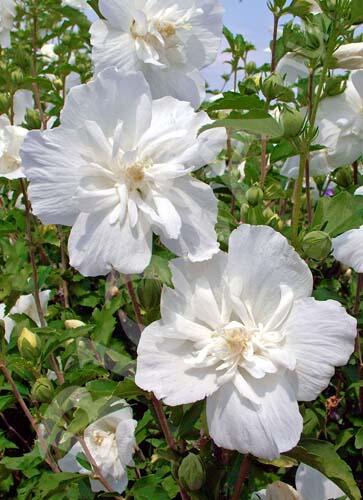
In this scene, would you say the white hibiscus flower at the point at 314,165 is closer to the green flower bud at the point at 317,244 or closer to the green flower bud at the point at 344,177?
the green flower bud at the point at 344,177

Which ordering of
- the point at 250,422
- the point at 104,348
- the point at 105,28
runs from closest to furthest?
1. the point at 250,422
2. the point at 105,28
3. the point at 104,348

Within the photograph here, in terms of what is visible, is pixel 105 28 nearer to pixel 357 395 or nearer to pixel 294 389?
pixel 294 389

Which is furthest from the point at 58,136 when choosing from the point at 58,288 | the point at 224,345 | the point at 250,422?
the point at 58,288

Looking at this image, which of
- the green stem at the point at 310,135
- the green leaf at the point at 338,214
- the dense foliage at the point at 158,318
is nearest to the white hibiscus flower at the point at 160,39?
the dense foliage at the point at 158,318

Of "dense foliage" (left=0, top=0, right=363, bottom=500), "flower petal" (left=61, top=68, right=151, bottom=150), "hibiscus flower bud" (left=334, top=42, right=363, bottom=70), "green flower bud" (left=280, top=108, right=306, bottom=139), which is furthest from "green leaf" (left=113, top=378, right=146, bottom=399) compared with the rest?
"hibiscus flower bud" (left=334, top=42, right=363, bottom=70)

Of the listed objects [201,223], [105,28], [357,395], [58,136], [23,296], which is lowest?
[357,395]

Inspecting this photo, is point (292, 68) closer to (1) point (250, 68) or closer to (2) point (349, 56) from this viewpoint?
(2) point (349, 56)
